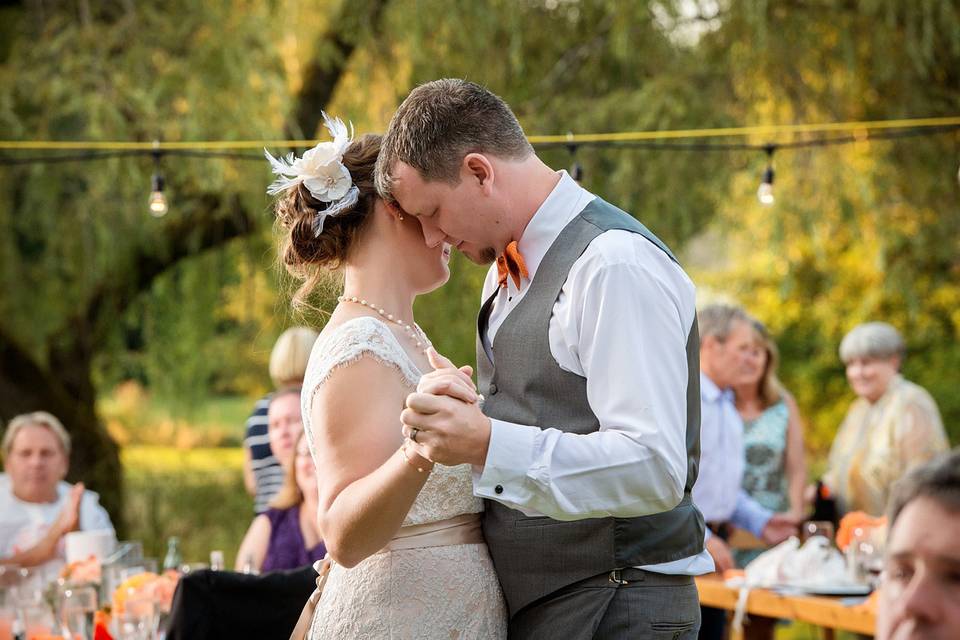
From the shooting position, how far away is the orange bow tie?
210 cm

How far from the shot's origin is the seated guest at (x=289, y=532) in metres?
4.07

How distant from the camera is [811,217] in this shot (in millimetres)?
6508

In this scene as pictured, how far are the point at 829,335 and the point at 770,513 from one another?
5861mm

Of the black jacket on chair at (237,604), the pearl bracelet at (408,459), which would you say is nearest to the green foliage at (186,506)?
the black jacket on chair at (237,604)

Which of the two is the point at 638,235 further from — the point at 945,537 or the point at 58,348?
the point at 58,348

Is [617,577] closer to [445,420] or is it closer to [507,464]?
[507,464]

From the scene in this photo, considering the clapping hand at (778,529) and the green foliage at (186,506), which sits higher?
the green foliage at (186,506)

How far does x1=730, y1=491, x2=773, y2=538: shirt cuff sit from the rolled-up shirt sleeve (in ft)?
10.0

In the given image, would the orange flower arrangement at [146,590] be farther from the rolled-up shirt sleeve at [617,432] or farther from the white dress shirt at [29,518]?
the white dress shirt at [29,518]

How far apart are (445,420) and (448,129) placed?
514 mm

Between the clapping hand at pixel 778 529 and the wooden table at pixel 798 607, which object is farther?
the clapping hand at pixel 778 529

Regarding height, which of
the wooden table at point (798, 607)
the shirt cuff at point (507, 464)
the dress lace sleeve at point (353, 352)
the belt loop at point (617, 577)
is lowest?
the wooden table at point (798, 607)

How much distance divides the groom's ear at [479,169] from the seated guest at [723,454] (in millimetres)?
2598

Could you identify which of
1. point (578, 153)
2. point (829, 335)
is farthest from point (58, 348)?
point (829, 335)
